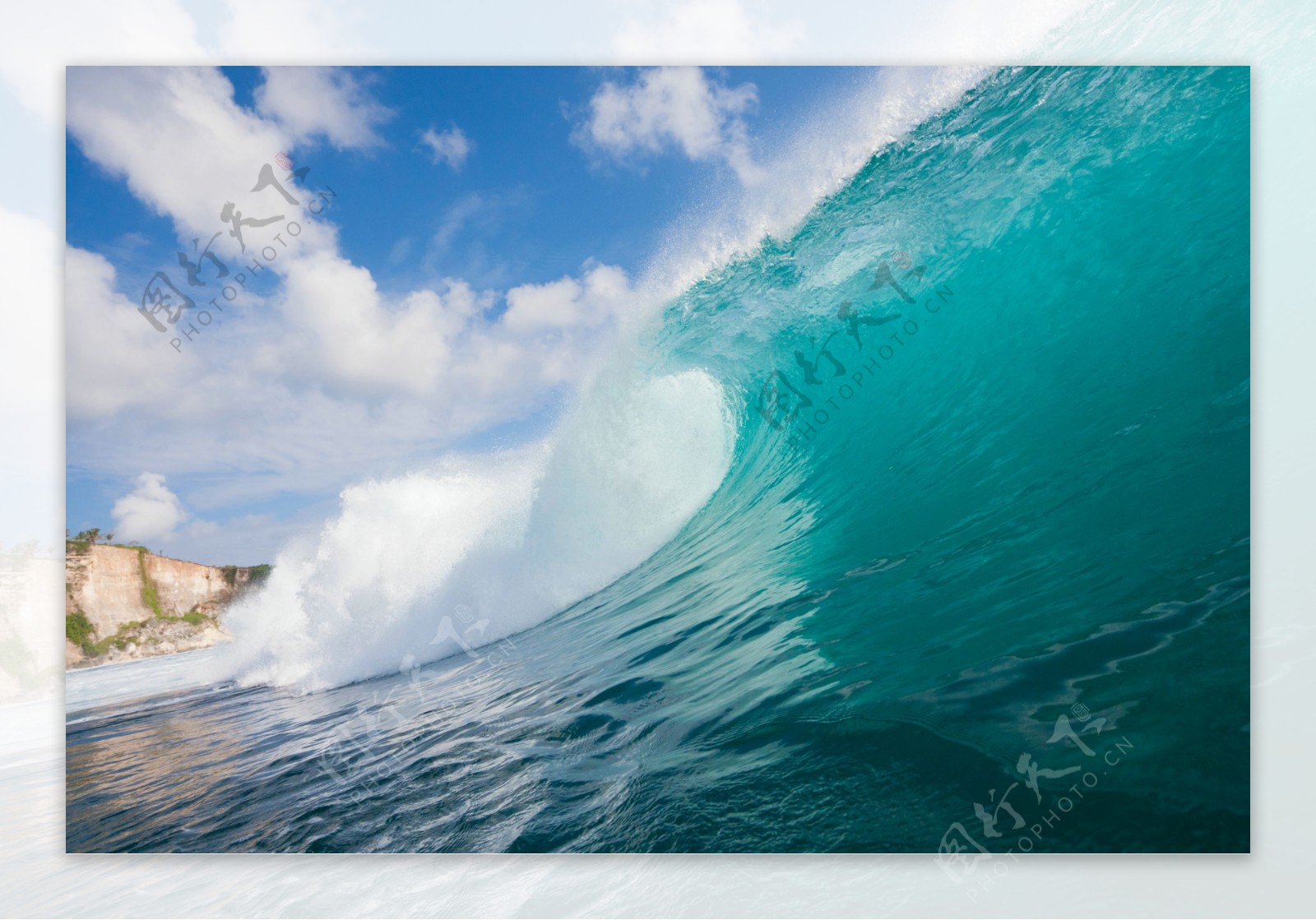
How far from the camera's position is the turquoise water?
6.01 feet

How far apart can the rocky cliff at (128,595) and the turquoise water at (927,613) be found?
10.4 inches

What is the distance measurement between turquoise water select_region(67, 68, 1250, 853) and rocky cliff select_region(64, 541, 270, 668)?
26cm

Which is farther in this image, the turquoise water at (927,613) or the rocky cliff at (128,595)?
the rocky cliff at (128,595)

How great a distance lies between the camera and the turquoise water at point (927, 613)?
1831mm

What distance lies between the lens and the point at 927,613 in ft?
6.92

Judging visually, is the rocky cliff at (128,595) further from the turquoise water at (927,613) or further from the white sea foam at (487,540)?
the turquoise water at (927,613)

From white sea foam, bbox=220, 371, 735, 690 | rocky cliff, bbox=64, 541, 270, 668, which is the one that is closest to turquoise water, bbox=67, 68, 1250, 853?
white sea foam, bbox=220, 371, 735, 690

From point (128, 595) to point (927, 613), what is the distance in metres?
2.90

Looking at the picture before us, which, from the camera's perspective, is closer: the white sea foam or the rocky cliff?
the rocky cliff

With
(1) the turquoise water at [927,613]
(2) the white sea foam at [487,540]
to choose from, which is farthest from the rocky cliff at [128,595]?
(1) the turquoise water at [927,613]

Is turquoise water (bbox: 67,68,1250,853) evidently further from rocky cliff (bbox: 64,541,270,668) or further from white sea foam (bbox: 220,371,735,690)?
rocky cliff (bbox: 64,541,270,668)

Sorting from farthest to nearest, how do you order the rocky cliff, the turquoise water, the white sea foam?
1. the white sea foam
2. the rocky cliff
3. the turquoise water

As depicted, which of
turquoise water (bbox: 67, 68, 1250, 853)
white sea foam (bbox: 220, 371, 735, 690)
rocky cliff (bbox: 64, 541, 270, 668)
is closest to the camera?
turquoise water (bbox: 67, 68, 1250, 853)

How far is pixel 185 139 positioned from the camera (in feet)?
7.16
